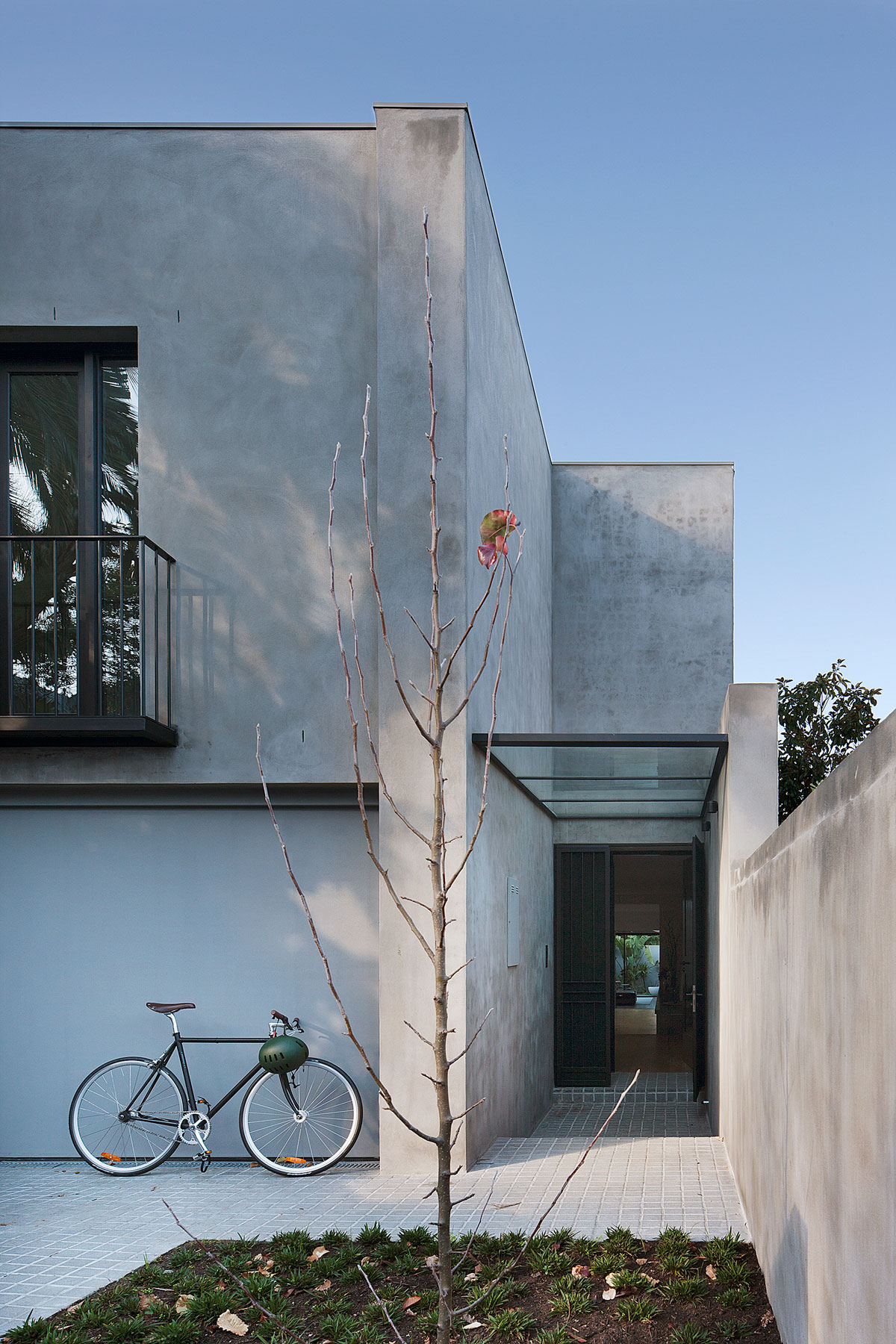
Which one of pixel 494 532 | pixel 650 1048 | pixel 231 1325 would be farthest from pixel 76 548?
pixel 650 1048

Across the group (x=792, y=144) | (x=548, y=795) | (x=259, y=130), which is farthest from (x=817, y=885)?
(x=792, y=144)

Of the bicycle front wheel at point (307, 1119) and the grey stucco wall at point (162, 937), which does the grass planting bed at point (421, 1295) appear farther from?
the grey stucco wall at point (162, 937)

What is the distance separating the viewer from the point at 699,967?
11094 millimetres

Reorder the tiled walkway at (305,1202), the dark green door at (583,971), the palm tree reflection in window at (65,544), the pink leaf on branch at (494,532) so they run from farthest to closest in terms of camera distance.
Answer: the dark green door at (583,971) < the palm tree reflection in window at (65,544) < the tiled walkway at (305,1202) < the pink leaf on branch at (494,532)

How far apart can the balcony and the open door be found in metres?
5.92

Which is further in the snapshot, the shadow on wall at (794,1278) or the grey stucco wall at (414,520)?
the grey stucco wall at (414,520)

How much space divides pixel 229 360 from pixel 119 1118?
4.76m

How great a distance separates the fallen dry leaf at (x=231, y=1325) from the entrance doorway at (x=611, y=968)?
7.23m

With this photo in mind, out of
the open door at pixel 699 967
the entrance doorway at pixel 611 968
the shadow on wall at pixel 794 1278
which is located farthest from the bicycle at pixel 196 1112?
the entrance doorway at pixel 611 968

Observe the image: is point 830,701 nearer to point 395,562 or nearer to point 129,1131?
point 395,562

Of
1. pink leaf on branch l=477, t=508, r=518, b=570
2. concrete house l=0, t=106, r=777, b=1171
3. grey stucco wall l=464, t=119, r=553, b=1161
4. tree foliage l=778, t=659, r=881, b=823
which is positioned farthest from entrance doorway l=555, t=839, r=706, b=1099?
pink leaf on branch l=477, t=508, r=518, b=570

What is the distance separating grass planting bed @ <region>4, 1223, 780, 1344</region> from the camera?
13.0 feet

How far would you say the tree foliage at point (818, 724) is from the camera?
481 inches

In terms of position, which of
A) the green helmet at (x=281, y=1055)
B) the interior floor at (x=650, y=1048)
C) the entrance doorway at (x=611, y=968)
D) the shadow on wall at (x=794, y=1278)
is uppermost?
the shadow on wall at (x=794, y=1278)
